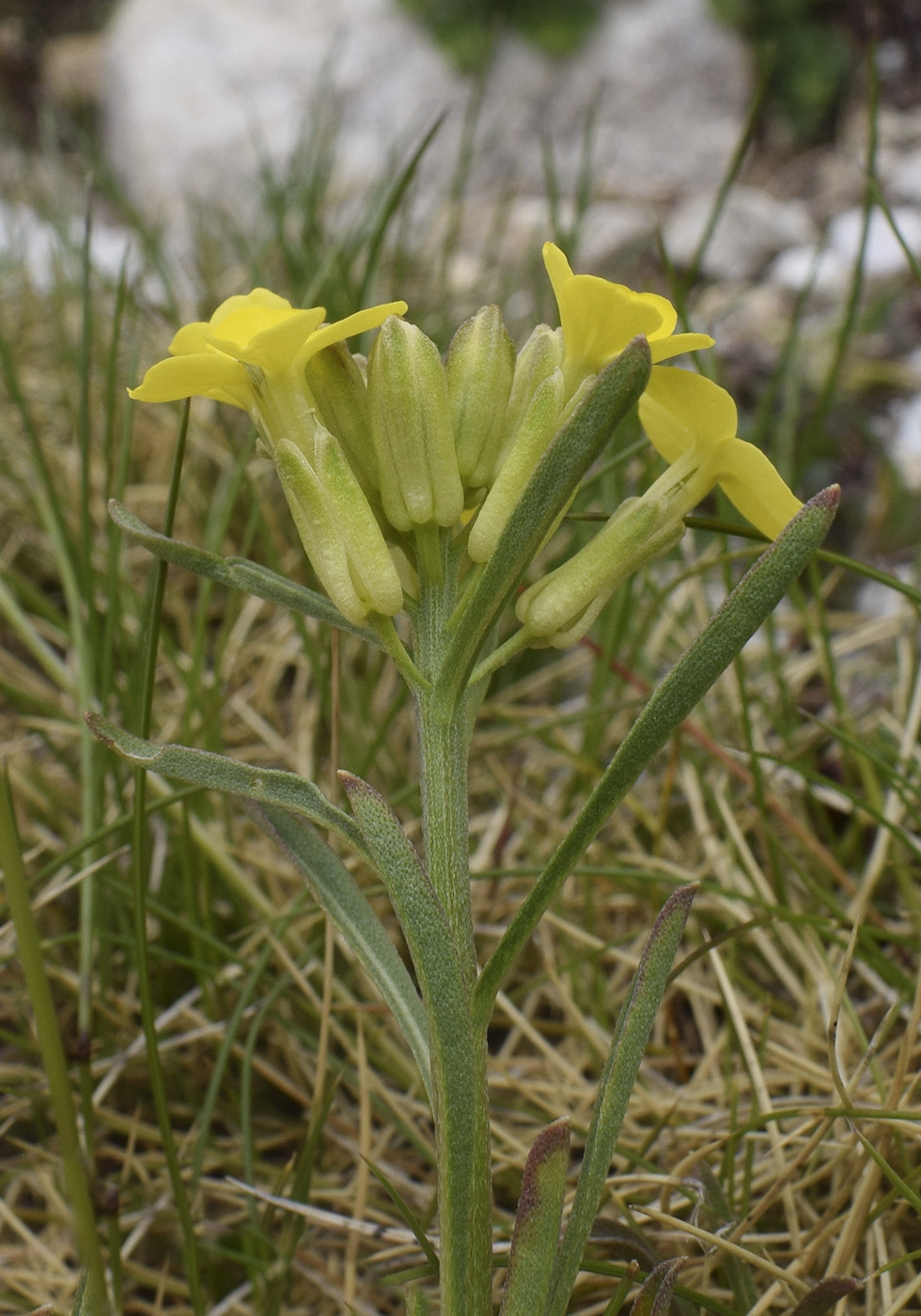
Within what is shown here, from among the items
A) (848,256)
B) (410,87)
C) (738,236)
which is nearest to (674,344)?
(848,256)

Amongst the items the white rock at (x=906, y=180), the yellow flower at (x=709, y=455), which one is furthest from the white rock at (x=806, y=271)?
the yellow flower at (x=709, y=455)

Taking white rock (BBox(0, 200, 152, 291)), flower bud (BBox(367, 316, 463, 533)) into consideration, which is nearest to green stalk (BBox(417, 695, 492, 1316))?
flower bud (BBox(367, 316, 463, 533))

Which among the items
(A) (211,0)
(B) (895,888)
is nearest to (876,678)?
(B) (895,888)

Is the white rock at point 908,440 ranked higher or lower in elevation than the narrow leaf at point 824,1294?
higher

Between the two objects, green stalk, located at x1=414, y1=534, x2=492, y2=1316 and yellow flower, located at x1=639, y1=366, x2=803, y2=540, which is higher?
yellow flower, located at x1=639, y1=366, x2=803, y2=540

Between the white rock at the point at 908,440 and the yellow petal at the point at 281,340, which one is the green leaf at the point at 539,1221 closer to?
the yellow petal at the point at 281,340

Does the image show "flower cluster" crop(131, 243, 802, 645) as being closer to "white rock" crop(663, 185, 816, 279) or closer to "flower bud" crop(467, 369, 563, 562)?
"flower bud" crop(467, 369, 563, 562)

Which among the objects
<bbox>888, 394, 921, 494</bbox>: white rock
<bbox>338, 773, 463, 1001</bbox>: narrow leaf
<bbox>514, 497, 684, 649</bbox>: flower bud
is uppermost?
<bbox>888, 394, 921, 494</bbox>: white rock
